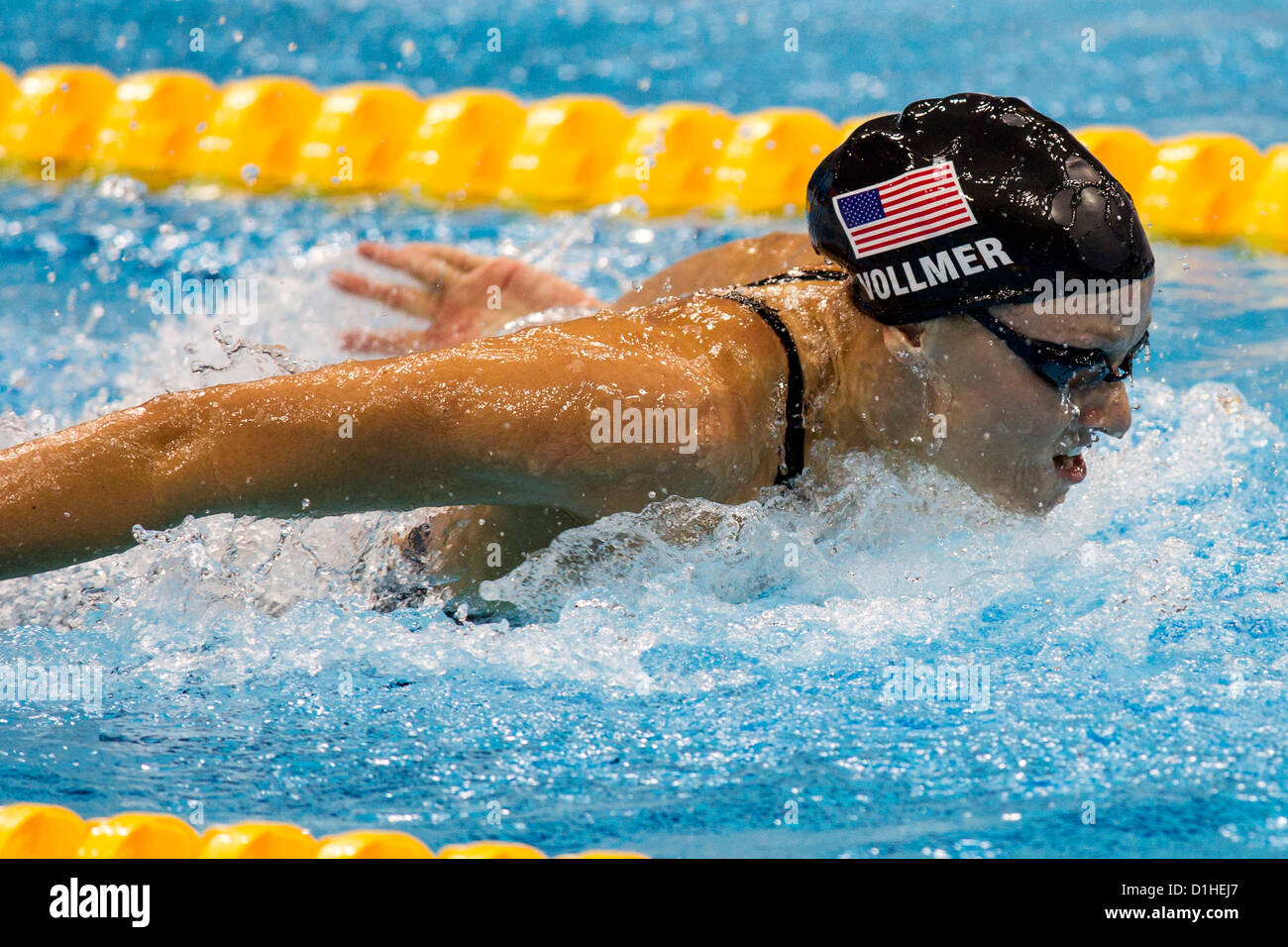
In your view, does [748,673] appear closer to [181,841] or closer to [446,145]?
[181,841]

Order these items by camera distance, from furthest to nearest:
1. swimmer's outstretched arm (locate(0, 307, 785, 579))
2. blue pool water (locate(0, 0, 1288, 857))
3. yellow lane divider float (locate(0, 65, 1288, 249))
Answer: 1. yellow lane divider float (locate(0, 65, 1288, 249))
2. blue pool water (locate(0, 0, 1288, 857))
3. swimmer's outstretched arm (locate(0, 307, 785, 579))

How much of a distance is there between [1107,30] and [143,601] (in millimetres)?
5260

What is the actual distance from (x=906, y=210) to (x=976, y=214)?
0.10 metres

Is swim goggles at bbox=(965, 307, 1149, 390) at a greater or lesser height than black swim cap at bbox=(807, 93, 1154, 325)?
lesser

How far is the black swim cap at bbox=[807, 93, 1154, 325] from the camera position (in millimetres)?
1882

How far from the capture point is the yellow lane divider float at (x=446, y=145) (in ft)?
14.4

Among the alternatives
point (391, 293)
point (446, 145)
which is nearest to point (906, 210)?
point (391, 293)

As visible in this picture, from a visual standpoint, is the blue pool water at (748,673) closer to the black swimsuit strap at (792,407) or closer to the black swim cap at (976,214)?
the black swimsuit strap at (792,407)

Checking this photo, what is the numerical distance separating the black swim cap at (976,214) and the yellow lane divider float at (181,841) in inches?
33.5

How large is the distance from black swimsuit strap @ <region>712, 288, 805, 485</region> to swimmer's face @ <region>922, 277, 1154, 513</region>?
178 millimetres

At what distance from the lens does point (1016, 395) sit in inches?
76.8

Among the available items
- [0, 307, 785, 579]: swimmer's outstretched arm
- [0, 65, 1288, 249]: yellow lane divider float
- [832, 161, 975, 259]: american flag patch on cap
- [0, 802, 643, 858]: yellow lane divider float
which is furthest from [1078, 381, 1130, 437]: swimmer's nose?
[0, 65, 1288, 249]: yellow lane divider float

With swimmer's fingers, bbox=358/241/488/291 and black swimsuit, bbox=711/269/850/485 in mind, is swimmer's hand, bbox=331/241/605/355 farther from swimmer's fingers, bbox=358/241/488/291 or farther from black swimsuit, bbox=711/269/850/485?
black swimsuit, bbox=711/269/850/485
